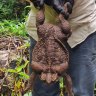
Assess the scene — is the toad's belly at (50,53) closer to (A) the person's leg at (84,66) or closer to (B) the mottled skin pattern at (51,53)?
(B) the mottled skin pattern at (51,53)

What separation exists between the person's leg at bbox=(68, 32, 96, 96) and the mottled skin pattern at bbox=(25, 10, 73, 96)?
25.8 inches

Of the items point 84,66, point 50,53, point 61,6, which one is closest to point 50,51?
point 50,53

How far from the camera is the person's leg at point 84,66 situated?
2207 mm

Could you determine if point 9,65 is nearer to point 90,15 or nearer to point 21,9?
point 90,15

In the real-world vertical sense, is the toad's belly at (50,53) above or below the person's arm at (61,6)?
below

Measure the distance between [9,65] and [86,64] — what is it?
1.44 m

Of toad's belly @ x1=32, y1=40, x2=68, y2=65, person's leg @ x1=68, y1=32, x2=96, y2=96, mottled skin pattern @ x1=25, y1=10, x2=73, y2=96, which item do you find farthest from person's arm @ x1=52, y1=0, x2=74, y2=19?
person's leg @ x1=68, y1=32, x2=96, y2=96

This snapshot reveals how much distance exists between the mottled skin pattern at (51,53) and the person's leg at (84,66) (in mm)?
655

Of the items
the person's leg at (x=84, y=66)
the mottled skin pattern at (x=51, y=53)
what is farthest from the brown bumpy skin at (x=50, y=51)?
the person's leg at (x=84, y=66)

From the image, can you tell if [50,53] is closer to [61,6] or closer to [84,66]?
[61,6]

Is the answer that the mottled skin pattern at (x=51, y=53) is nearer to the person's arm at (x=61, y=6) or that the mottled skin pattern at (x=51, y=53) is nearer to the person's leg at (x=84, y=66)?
the person's arm at (x=61, y=6)

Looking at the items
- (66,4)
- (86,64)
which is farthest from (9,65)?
(66,4)

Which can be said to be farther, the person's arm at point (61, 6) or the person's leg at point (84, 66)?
the person's leg at point (84, 66)

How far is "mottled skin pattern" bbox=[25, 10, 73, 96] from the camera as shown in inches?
59.1
